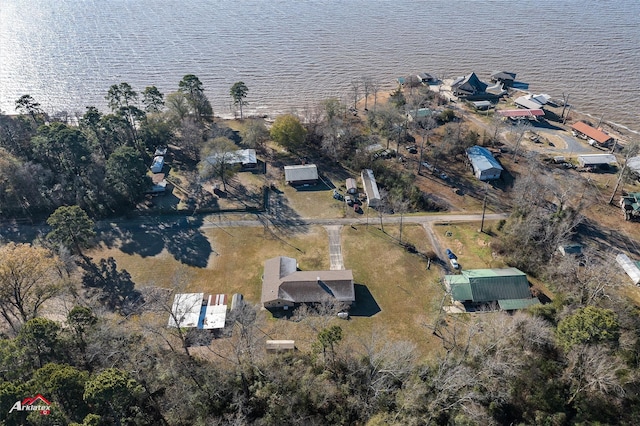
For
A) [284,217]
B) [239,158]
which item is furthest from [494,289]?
[239,158]

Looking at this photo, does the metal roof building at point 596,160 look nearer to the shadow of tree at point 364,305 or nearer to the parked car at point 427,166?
the parked car at point 427,166

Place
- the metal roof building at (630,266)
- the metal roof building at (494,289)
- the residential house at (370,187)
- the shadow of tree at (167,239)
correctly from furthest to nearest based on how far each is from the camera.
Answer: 1. the residential house at (370,187)
2. the shadow of tree at (167,239)
3. the metal roof building at (630,266)
4. the metal roof building at (494,289)

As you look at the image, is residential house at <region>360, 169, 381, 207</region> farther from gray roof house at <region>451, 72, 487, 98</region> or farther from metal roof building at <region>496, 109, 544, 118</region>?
gray roof house at <region>451, 72, 487, 98</region>

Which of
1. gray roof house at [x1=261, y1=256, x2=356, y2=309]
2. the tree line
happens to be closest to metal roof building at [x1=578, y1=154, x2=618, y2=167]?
gray roof house at [x1=261, y1=256, x2=356, y2=309]

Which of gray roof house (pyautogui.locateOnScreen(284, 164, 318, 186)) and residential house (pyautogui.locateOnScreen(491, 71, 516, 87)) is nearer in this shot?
gray roof house (pyautogui.locateOnScreen(284, 164, 318, 186))

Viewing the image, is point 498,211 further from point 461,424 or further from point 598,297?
point 461,424

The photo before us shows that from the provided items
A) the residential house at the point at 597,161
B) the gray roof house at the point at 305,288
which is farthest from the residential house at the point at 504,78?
the gray roof house at the point at 305,288
